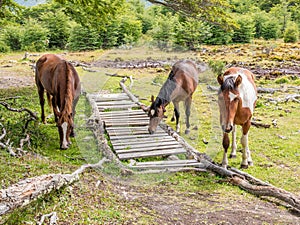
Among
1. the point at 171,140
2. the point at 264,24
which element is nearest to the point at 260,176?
the point at 171,140

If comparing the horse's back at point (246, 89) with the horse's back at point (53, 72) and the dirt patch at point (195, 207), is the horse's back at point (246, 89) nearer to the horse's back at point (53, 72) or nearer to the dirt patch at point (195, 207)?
the dirt patch at point (195, 207)

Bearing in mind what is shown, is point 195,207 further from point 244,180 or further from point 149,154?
point 149,154

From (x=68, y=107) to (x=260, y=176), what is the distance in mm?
3383

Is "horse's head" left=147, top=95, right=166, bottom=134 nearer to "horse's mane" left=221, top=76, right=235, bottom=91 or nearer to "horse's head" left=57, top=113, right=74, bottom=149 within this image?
"horse's mane" left=221, top=76, right=235, bottom=91

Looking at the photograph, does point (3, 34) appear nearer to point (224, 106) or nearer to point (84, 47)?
point (84, 47)

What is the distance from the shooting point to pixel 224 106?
17.0ft

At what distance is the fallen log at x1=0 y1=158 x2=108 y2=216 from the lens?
3301mm

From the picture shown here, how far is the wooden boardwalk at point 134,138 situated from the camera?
5.82 meters

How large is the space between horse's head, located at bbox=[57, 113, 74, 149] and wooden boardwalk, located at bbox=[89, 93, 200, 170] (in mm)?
696

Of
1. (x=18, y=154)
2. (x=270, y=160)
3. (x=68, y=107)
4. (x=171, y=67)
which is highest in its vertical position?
(x=171, y=67)

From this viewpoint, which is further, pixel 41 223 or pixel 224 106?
pixel 224 106

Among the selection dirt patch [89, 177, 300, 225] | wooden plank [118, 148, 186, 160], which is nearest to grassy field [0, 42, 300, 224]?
dirt patch [89, 177, 300, 225]

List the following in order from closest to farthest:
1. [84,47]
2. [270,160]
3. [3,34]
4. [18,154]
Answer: [18,154], [270,160], [84,47], [3,34]

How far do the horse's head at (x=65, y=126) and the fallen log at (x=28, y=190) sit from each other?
1363mm
